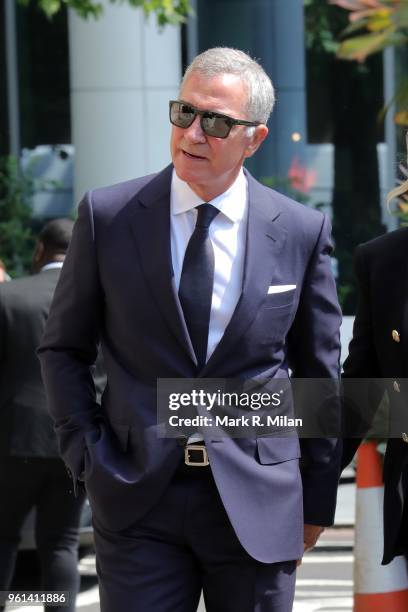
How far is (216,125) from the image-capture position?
350 centimetres

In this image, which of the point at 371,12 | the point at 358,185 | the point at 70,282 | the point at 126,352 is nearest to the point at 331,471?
the point at 126,352

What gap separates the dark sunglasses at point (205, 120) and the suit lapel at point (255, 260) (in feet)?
0.82

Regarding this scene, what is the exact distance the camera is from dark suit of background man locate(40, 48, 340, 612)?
3.42 metres

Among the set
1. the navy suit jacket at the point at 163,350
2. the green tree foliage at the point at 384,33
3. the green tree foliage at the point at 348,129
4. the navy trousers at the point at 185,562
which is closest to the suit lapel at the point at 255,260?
the navy suit jacket at the point at 163,350

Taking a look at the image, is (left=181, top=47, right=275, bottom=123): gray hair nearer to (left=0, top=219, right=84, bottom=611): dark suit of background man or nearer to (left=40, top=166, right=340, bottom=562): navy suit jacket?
(left=40, top=166, right=340, bottom=562): navy suit jacket

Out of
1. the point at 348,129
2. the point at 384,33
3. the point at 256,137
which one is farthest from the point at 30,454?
the point at 348,129

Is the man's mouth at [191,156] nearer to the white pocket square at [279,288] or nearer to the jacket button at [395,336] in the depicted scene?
the white pocket square at [279,288]

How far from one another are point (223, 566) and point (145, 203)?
1.01 m

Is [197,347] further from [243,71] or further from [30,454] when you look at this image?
[30,454]

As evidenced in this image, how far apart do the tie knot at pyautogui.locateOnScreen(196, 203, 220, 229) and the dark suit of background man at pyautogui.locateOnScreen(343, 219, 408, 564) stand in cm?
57

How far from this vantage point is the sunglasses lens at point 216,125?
3482mm

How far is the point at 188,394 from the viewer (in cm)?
346

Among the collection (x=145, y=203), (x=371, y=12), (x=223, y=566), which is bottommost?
(x=223, y=566)

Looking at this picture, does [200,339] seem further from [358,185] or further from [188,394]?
[358,185]
